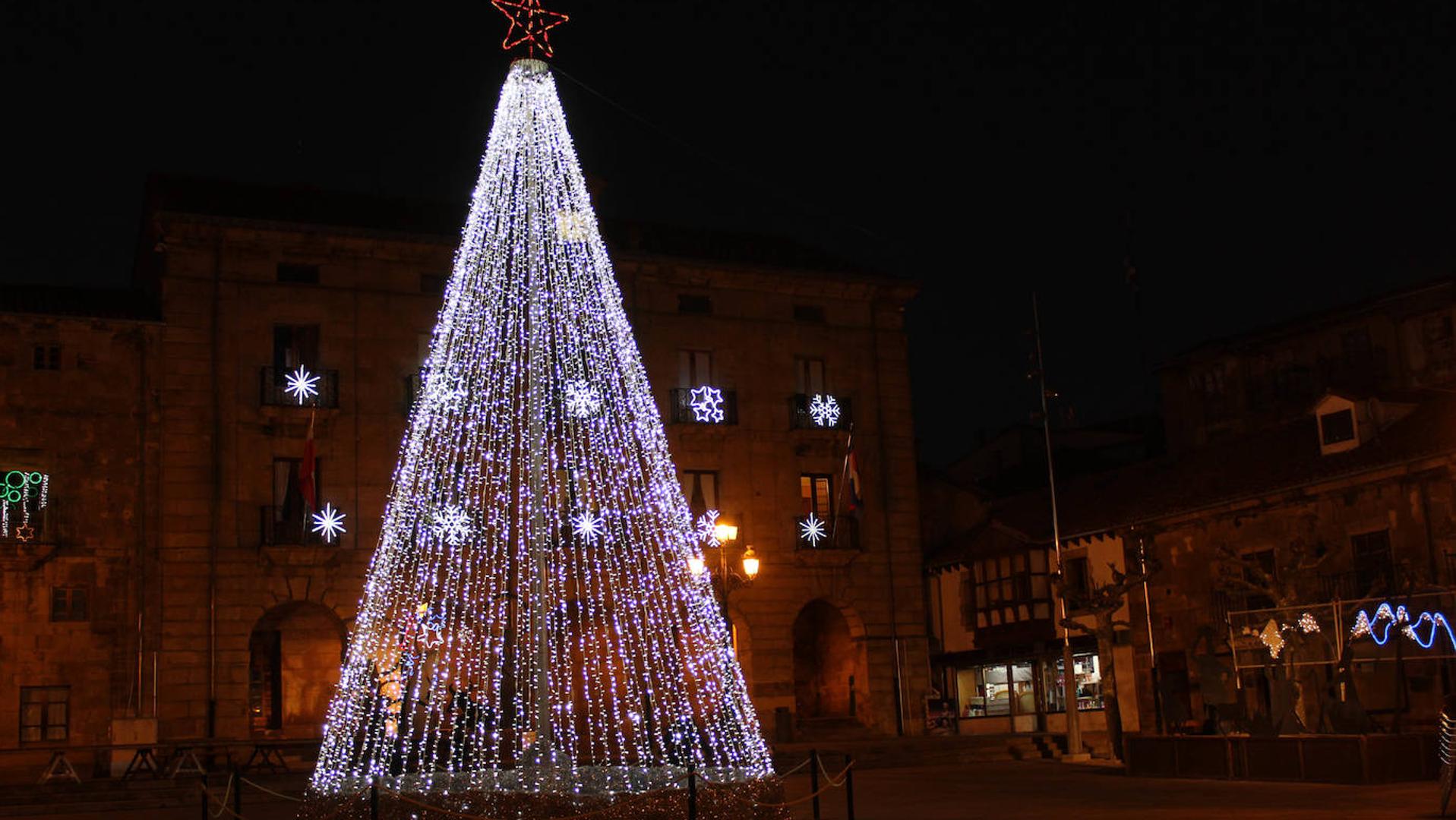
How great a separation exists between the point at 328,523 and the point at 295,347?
3891 millimetres

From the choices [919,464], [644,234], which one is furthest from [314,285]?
[919,464]

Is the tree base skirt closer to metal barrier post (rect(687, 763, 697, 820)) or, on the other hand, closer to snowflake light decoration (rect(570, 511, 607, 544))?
metal barrier post (rect(687, 763, 697, 820))

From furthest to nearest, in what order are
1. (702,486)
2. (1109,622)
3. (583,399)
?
1. (702,486)
2. (1109,622)
3. (583,399)

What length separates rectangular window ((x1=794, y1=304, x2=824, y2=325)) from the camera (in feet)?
123

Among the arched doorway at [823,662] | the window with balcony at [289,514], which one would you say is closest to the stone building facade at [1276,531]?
the arched doorway at [823,662]

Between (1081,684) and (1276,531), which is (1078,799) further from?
(1081,684)

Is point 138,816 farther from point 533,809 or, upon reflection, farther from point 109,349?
point 109,349

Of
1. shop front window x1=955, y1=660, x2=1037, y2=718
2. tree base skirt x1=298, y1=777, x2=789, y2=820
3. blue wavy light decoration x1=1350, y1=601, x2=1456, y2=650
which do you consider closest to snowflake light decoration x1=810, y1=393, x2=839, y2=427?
shop front window x1=955, y1=660, x2=1037, y2=718

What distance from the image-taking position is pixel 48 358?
2998 centimetres

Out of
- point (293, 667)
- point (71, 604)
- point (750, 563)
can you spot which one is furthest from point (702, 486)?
point (71, 604)

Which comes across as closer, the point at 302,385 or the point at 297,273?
the point at 302,385

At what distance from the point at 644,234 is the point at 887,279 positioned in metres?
6.25

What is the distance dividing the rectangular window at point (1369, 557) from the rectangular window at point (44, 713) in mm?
24404

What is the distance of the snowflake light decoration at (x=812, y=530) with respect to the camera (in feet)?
118
